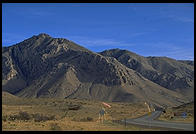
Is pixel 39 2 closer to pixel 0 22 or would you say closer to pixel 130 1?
pixel 0 22

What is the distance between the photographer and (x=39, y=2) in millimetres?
27016

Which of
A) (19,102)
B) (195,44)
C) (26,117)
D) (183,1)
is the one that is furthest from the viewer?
(19,102)

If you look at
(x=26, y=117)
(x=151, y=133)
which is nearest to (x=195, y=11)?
(x=151, y=133)

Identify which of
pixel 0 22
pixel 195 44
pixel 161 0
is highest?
pixel 161 0

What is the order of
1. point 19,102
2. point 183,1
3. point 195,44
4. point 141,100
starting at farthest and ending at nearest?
1. point 141,100
2. point 19,102
3. point 183,1
4. point 195,44

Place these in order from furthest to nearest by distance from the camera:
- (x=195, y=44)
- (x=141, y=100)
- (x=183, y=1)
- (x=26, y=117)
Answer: (x=141, y=100), (x=26, y=117), (x=183, y=1), (x=195, y=44)

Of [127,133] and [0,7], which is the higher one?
[0,7]

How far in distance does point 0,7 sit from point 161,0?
1288 cm

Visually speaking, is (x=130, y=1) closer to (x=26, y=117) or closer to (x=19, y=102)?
(x=26, y=117)

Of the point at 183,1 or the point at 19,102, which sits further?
the point at 19,102

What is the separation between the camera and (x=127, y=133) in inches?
999

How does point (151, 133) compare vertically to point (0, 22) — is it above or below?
below

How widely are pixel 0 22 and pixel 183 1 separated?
14935 millimetres

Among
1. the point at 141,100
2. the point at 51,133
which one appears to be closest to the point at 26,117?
the point at 51,133
